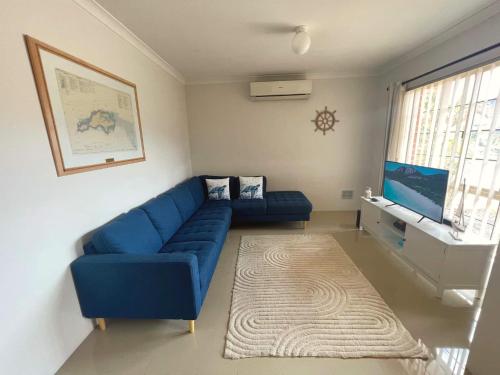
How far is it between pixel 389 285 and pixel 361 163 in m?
2.48

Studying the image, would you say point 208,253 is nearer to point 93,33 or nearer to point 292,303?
point 292,303

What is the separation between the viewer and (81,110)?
158 centimetres

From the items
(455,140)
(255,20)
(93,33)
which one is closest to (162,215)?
(93,33)

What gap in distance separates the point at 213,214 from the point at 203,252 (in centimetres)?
101

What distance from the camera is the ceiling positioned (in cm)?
178

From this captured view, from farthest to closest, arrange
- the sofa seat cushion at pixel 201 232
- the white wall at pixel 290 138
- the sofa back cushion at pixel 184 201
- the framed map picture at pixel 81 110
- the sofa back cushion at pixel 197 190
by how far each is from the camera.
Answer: the white wall at pixel 290 138 < the sofa back cushion at pixel 197 190 < the sofa back cushion at pixel 184 201 < the sofa seat cushion at pixel 201 232 < the framed map picture at pixel 81 110

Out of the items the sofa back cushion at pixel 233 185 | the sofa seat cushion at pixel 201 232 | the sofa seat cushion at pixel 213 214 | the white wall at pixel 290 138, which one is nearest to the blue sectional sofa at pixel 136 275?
the sofa seat cushion at pixel 201 232

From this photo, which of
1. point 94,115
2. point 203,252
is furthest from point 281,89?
point 203,252

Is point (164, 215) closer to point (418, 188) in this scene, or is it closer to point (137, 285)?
point (137, 285)

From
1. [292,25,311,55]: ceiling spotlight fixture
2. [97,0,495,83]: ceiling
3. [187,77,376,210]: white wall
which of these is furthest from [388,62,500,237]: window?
[292,25,311,55]: ceiling spotlight fixture

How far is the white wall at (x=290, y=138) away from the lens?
3.81 meters

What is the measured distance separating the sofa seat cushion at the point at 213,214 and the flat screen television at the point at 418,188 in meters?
2.17

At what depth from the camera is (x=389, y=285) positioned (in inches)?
81.9

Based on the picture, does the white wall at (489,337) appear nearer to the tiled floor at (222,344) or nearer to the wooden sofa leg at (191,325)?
the tiled floor at (222,344)
